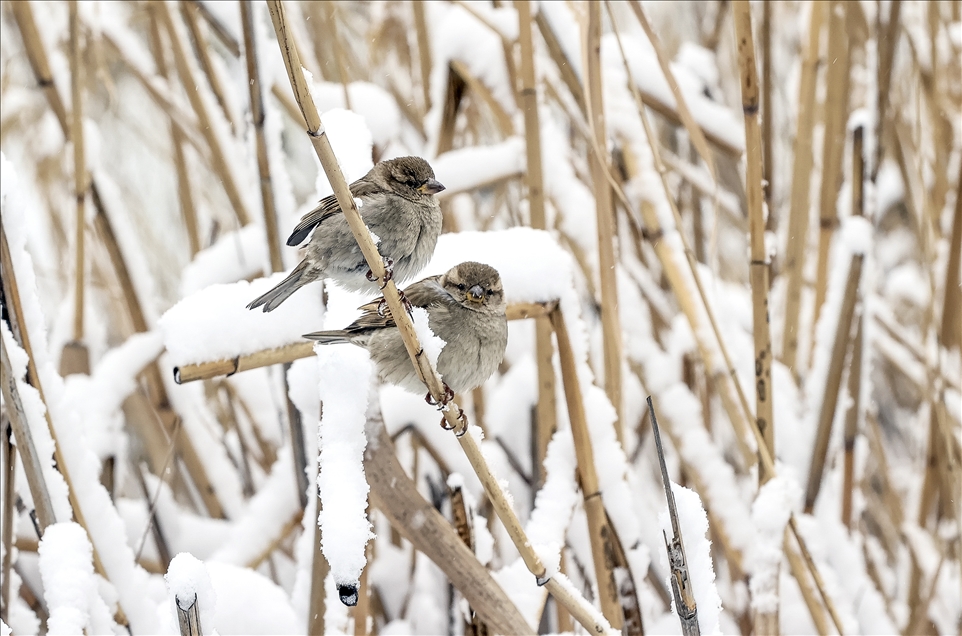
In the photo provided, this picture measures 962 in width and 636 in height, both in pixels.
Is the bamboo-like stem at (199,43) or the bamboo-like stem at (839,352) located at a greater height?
the bamboo-like stem at (199,43)

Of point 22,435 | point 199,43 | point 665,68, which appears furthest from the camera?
point 199,43

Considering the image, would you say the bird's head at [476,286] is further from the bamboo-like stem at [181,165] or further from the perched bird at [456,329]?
the bamboo-like stem at [181,165]

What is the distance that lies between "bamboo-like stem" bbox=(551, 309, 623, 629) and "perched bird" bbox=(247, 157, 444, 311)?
0.82 feet

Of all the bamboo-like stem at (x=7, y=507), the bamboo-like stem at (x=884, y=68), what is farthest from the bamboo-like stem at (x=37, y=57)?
the bamboo-like stem at (x=884, y=68)

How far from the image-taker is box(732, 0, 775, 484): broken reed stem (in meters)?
1.15

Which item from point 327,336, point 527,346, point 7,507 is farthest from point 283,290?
point 527,346

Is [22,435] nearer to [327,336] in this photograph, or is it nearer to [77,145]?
[327,336]

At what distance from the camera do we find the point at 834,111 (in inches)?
64.9

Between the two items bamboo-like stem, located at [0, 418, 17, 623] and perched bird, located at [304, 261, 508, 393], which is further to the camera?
perched bird, located at [304, 261, 508, 393]

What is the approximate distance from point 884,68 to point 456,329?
98 cm

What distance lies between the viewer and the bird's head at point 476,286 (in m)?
1.30

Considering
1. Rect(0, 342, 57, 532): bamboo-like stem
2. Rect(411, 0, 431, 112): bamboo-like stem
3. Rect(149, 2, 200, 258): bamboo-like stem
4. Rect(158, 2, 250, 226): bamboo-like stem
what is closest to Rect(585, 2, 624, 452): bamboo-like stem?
Rect(411, 0, 431, 112): bamboo-like stem

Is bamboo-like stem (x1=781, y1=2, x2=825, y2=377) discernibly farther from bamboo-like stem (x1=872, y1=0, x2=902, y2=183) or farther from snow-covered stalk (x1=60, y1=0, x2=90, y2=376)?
snow-covered stalk (x1=60, y1=0, x2=90, y2=376)

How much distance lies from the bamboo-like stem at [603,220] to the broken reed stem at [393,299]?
1.27 feet
